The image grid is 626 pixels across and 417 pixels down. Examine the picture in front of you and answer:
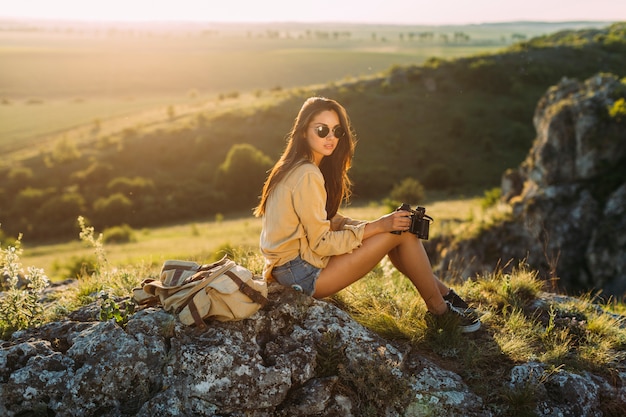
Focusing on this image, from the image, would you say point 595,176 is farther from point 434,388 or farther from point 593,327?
point 434,388

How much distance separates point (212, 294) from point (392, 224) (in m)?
1.59

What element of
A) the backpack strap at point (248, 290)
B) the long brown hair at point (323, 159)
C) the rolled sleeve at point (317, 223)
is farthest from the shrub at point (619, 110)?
the backpack strap at point (248, 290)

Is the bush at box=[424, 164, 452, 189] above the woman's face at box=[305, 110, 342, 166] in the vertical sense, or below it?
below

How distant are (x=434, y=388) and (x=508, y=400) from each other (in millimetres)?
561

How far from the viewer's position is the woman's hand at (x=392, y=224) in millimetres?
4789

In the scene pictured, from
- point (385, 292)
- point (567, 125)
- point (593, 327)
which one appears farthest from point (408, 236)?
point (567, 125)

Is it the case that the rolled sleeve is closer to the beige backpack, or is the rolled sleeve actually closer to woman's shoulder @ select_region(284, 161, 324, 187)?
woman's shoulder @ select_region(284, 161, 324, 187)

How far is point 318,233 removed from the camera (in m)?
4.71

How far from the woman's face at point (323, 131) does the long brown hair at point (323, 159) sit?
3cm

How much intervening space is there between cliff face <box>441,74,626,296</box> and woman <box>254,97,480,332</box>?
978 cm

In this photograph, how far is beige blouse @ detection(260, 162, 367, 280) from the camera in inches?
182

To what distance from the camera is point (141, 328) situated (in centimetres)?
426

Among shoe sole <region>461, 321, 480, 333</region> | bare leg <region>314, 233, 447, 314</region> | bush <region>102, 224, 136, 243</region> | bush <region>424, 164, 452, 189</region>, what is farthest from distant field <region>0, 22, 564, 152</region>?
shoe sole <region>461, 321, 480, 333</region>

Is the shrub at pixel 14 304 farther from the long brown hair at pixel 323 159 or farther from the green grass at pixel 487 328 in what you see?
the long brown hair at pixel 323 159
